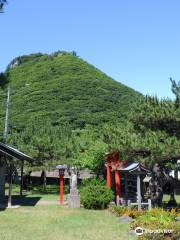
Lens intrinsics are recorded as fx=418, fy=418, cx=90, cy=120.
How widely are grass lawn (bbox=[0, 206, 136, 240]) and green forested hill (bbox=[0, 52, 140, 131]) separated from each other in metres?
36.4

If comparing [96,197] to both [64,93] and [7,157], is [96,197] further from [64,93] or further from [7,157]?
[64,93]

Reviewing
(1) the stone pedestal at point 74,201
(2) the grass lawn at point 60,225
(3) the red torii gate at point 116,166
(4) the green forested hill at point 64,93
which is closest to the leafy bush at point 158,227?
(2) the grass lawn at point 60,225

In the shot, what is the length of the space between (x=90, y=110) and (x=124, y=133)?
54.6 m

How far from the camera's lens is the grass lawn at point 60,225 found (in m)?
13.9

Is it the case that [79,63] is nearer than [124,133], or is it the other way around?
[124,133]

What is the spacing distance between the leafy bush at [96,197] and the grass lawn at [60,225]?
712 mm

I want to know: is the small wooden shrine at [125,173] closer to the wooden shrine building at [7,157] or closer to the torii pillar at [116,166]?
the torii pillar at [116,166]

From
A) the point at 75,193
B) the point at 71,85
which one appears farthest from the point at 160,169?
the point at 71,85

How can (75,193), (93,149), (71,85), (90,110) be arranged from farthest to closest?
(71,85), (90,110), (93,149), (75,193)

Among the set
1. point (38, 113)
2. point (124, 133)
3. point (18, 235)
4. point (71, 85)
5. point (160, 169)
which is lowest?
point (18, 235)

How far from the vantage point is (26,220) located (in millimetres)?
Result: 17656

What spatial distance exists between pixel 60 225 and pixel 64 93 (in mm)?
63484

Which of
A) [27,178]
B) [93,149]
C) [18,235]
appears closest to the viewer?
[18,235]

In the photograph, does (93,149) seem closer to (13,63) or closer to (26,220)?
(26,220)
